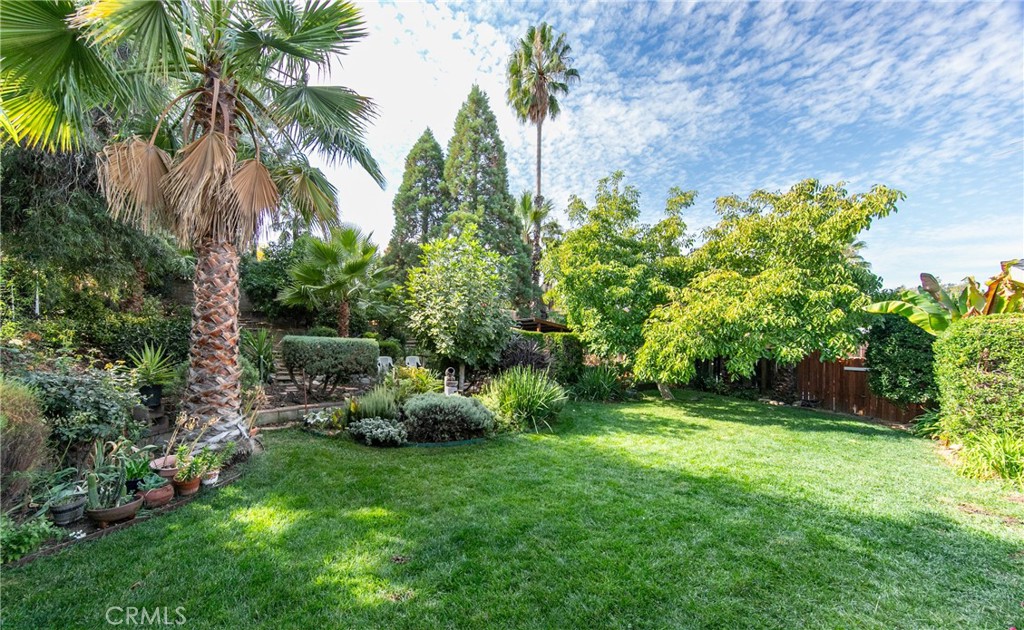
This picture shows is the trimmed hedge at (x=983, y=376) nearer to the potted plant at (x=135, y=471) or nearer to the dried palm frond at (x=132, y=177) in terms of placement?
the potted plant at (x=135, y=471)

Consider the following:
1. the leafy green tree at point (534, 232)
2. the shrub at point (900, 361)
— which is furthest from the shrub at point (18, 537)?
the leafy green tree at point (534, 232)

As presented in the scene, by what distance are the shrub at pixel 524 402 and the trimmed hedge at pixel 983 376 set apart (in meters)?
6.10

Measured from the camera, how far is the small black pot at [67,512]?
2.84 m

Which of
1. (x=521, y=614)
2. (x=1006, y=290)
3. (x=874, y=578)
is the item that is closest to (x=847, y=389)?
(x=1006, y=290)

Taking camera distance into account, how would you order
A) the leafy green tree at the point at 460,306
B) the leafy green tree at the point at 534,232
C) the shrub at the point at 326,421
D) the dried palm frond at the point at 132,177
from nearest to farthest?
the dried palm frond at the point at 132,177 → the shrub at the point at 326,421 → the leafy green tree at the point at 460,306 → the leafy green tree at the point at 534,232

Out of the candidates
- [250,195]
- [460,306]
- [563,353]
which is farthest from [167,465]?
[563,353]

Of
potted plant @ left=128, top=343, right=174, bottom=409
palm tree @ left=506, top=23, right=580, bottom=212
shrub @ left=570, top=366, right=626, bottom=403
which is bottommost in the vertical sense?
shrub @ left=570, top=366, right=626, bottom=403

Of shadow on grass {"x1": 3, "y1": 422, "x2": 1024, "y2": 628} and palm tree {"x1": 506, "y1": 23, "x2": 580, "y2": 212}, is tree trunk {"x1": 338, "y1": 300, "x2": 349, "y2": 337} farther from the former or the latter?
palm tree {"x1": 506, "y1": 23, "x2": 580, "y2": 212}

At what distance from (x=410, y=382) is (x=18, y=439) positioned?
5.20 metres

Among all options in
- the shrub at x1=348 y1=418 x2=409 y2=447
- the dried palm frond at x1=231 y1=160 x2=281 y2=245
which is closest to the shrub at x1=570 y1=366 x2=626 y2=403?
the shrub at x1=348 y1=418 x2=409 y2=447

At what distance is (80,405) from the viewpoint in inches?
143

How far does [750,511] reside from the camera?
144 inches

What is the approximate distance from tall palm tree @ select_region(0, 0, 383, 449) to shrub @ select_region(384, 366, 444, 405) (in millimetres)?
3028

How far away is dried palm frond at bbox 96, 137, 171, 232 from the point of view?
4.07m
